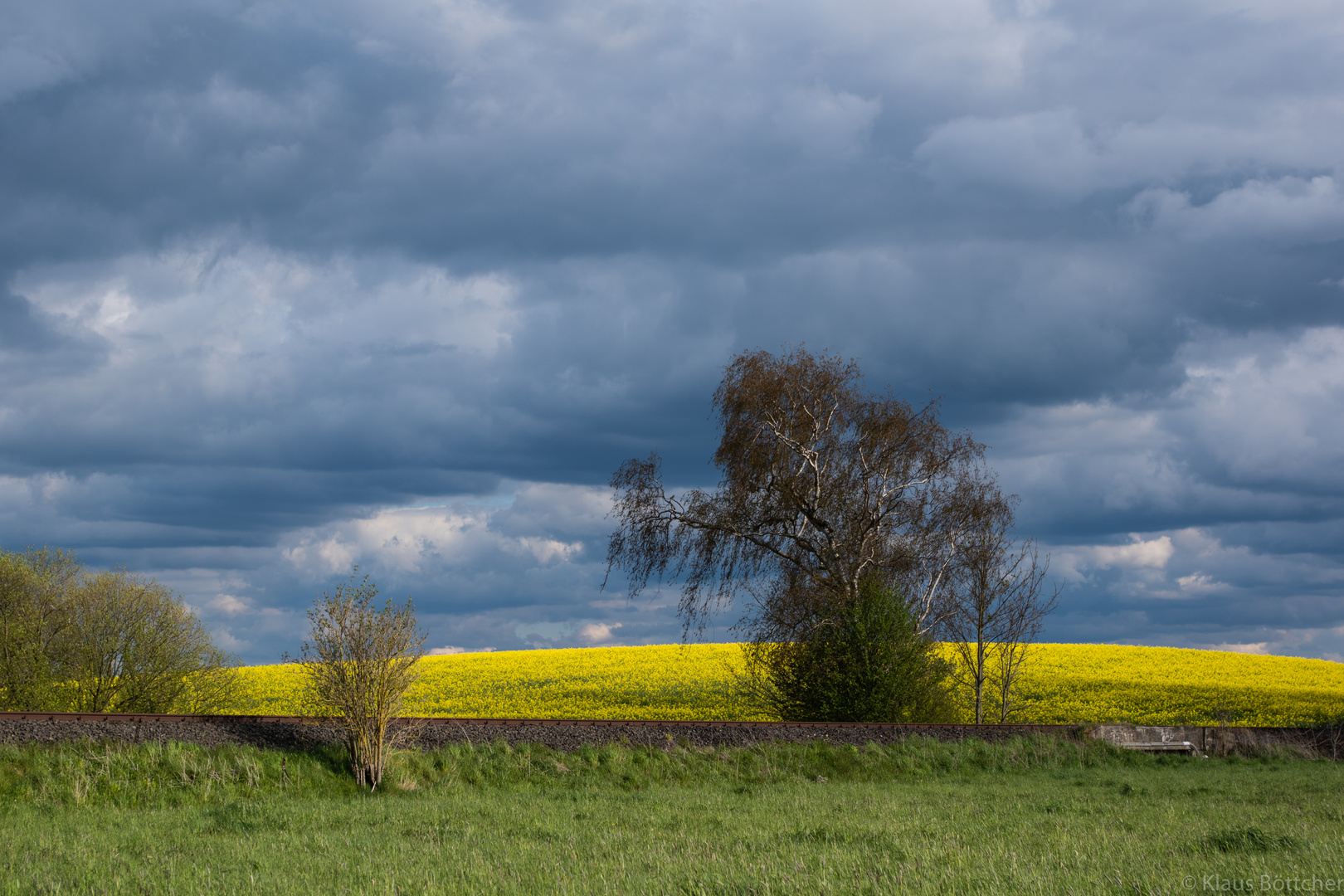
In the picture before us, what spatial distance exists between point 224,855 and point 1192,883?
29.1 ft

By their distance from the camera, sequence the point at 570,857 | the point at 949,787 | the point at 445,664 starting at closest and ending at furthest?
the point at 570,857
the point at 949,787
the point at 445,664

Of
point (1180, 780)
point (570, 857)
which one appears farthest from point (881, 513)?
point (570, 857)

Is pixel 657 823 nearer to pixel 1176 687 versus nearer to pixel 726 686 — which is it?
pixel 726 686

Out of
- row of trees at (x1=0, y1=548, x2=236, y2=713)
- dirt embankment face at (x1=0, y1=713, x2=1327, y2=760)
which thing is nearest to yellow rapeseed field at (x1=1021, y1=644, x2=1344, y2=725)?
dirt embankment face at (x1=0, y1=713, x2=1327, y2=760)

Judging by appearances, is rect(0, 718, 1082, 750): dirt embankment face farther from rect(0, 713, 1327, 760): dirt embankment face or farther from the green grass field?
the green grass field

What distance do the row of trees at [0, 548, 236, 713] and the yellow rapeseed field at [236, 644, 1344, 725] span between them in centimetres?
363

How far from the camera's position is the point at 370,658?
1488cm

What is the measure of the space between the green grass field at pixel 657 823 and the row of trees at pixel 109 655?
1111 centimetres

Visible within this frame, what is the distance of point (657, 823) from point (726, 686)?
2684 cm

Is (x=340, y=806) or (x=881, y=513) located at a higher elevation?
(x=881, y=513)

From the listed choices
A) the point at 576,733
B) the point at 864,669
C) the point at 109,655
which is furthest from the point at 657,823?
the point at 109,655

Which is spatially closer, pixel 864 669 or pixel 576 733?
pixel 576 733

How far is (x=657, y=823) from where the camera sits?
11.3 m

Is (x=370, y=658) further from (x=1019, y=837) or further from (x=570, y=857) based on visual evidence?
(x=1019, y=837)
